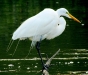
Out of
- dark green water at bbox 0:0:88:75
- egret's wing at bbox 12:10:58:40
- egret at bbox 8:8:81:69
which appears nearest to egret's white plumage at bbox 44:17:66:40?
egret at bbox 8:8:81:69

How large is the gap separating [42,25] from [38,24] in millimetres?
137

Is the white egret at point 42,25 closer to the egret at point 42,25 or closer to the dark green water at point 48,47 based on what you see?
the egret at point 42,25

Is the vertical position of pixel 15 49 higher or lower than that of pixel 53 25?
lower

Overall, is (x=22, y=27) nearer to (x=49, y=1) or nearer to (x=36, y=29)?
(x=36, y=29)

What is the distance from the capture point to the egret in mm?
12094

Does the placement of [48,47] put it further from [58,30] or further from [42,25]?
[42,25]

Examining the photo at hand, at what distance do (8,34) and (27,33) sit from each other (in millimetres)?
11898

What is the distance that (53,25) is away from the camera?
12.6 m

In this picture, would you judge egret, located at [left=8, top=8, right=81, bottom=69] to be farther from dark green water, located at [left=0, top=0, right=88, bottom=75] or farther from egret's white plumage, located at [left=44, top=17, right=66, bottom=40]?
dark green water, located at [left=0, top=0, right=88, bottom=75]

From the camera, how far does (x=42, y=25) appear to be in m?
12.4

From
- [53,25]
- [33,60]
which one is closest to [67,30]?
[33,60]

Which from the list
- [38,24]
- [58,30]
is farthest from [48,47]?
[38,24]

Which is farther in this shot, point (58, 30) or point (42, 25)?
point (58, 30)

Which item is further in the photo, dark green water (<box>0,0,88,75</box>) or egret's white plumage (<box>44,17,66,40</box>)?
dark green water (<box>0,0,88,75</box>)
